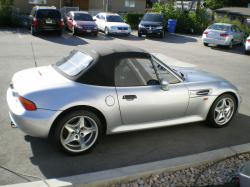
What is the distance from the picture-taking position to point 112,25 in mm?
19719

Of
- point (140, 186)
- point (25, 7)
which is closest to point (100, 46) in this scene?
point (140, 186)

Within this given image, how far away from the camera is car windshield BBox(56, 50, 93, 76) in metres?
4.41

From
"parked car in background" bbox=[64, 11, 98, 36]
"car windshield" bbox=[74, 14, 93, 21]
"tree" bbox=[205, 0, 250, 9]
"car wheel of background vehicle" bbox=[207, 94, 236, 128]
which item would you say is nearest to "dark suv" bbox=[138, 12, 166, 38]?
"parked car in background" bbox=[64, 11, 98, 36]

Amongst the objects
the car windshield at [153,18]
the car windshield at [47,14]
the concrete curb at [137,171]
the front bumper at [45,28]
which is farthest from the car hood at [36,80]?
the car windshield at [153,18]

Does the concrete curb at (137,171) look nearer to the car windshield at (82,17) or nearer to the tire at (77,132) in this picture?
the tire at (77,132)

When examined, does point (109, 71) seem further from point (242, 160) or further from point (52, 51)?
point (52, 51)

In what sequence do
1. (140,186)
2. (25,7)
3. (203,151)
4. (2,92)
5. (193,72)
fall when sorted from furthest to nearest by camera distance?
(25,7)
(2,92)
(193,72)
(203,151)
(140,186)

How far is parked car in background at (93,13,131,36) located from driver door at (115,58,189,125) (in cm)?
1538

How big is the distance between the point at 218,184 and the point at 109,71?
7.53 ft

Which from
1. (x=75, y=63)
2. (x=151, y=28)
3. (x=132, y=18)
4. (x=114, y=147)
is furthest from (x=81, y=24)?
(x=114, y=147)

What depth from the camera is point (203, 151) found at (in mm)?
4656

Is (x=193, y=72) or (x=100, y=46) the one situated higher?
(x=100, y=46)

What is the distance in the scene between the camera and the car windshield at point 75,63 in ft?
14.5

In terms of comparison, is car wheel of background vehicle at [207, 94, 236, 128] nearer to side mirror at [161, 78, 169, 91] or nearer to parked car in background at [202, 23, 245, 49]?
side mirror at [161, 78, 169, 91]
